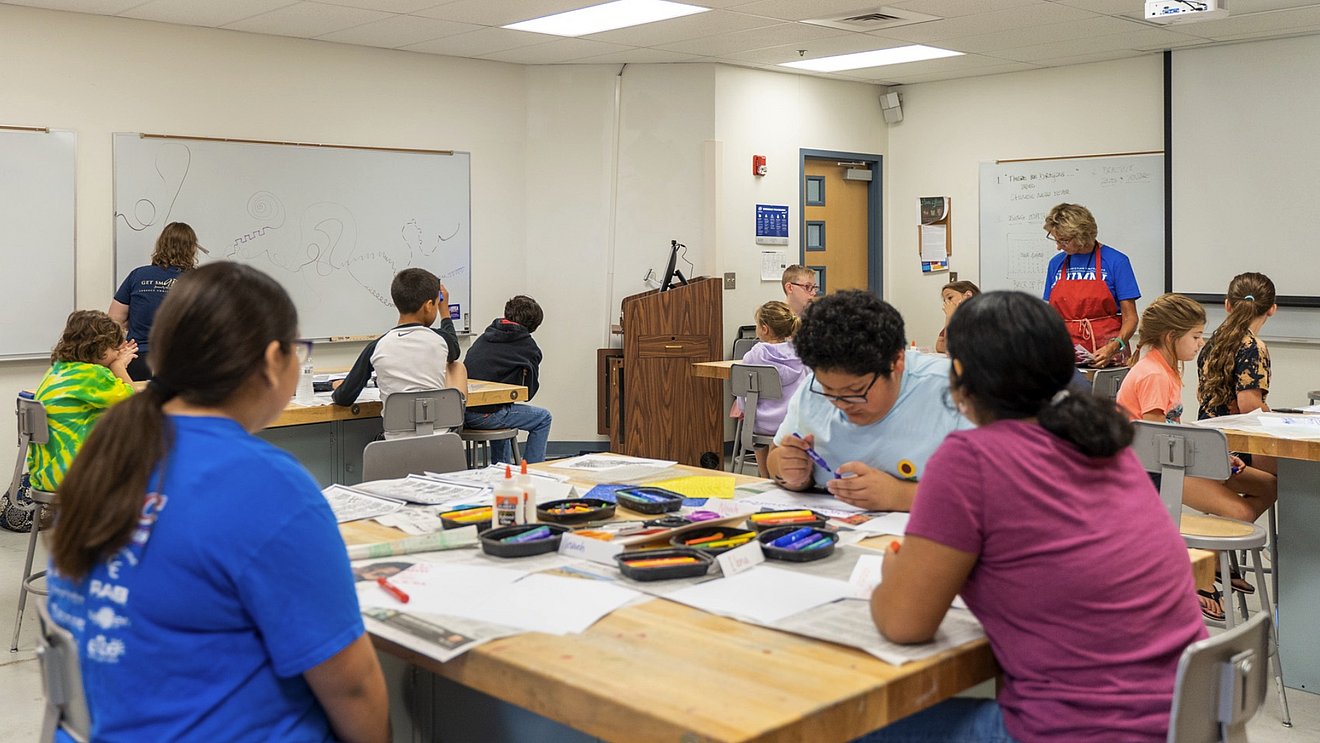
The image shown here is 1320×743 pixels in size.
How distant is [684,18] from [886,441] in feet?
13.7

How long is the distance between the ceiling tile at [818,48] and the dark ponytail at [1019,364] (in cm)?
537

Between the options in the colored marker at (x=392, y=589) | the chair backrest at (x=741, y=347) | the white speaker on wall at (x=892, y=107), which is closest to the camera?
the colored marker at (x=392, y=589)

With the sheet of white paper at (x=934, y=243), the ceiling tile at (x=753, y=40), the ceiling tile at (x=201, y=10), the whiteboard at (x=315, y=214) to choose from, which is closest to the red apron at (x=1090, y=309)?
the ceiling tile at (x=753, y=40)

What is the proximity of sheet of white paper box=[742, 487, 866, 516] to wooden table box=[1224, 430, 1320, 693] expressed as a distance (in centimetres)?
164

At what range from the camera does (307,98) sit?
692 centimetres

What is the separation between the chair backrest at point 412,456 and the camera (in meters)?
3.23

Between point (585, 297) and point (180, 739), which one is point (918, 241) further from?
point (180, 739)

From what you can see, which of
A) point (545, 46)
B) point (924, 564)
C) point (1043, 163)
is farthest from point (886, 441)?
point (1043, 163)

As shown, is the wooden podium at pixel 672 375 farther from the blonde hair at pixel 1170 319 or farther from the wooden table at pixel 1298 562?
the wooden table at pixel 1298 562

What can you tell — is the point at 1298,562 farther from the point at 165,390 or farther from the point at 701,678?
the point at 165,390

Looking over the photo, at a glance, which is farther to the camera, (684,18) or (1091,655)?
(684,18)

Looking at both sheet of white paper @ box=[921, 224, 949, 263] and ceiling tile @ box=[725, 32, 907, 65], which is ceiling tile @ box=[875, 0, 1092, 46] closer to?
ceiling tile @ box=[725, 32, 907, 65]

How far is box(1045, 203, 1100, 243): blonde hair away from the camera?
19.6 ft

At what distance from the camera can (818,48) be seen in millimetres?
7242
